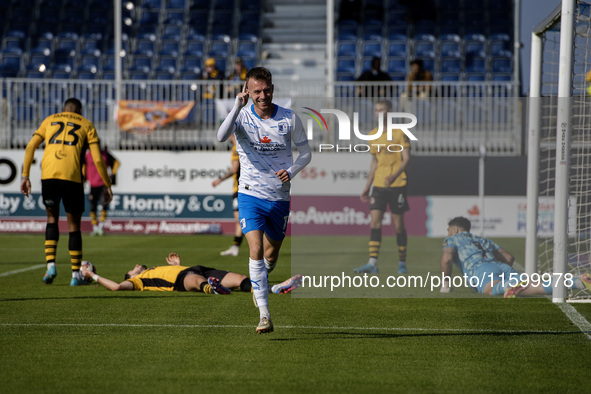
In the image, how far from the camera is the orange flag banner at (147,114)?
65.0 ft

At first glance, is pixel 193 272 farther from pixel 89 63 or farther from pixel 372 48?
pixel 89 63

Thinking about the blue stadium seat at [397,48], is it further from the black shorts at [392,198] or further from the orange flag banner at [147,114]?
the black shorts at [392,198]

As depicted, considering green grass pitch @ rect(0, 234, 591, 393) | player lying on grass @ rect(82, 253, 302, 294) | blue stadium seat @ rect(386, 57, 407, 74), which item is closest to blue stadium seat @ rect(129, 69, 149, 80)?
blue stadium seat @ rect(386, 57, 407, 74)

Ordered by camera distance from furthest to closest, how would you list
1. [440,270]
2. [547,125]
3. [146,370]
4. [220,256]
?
1. [220,256]
2. [547,125]
3. [440,270]
4. [146,370]

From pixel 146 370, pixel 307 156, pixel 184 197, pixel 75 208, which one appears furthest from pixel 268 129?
pixel 184 197

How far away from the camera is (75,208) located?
9656 mm

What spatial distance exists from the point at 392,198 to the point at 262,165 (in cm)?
289

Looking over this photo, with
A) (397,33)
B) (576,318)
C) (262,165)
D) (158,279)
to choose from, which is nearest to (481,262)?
(576,318)

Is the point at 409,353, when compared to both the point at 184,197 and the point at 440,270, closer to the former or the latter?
the point at 440,270

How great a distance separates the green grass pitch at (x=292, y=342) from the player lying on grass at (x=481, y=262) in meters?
0.16

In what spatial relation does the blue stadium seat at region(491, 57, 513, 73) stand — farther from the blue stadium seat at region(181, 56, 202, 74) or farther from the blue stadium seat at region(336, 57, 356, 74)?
the blue stadium seat at region(181, 56, 202, 74)

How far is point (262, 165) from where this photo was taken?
657 centimetres

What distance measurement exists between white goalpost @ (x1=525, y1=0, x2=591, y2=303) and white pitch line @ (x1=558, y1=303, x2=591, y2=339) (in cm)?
38

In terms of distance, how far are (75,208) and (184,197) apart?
31.8 ft
